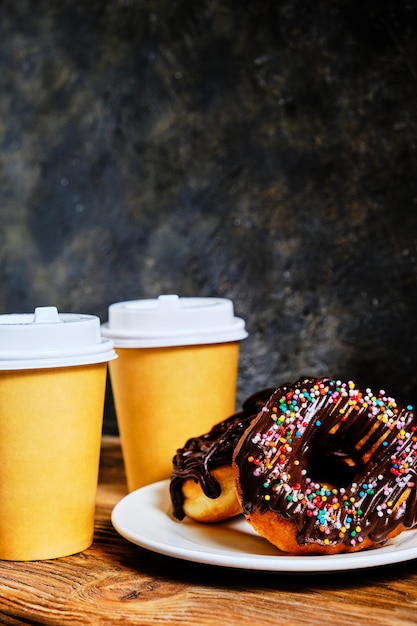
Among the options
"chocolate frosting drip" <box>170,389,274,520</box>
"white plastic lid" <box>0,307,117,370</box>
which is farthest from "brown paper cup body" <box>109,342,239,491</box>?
"white plastic lid" <box>0,307,117,370</box>

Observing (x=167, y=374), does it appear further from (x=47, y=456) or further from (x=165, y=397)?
(x=47, y=456)

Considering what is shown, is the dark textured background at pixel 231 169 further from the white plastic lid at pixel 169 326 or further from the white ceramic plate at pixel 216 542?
the white ceramic plate at pixel 216 542

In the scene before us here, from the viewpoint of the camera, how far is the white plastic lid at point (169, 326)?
4.09 feet

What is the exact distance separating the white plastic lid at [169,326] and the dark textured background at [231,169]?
16.6 inches

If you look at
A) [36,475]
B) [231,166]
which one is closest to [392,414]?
[36,475]

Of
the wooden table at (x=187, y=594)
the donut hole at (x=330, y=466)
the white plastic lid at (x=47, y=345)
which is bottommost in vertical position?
the wooden table at (x=187, y=594)

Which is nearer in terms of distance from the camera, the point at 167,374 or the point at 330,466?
the point at 330,466

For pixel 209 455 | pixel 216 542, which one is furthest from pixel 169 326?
pixel 216 542

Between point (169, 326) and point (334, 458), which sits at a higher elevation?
point (169, 326)

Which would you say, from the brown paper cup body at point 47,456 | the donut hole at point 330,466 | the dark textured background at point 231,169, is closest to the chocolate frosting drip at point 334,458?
the donut hole at point 330,466

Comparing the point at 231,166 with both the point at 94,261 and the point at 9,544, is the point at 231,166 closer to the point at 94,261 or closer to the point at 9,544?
the point at 94,261

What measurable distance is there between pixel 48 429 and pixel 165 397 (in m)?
0.30

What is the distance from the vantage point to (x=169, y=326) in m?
1.26

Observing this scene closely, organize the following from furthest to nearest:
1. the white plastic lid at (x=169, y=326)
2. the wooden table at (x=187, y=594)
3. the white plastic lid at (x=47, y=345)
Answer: the white plastic lid at (x=169, y=326)
the white plastic lid at (x=47, y=345)
the wooden table at (x=187, y=594)
